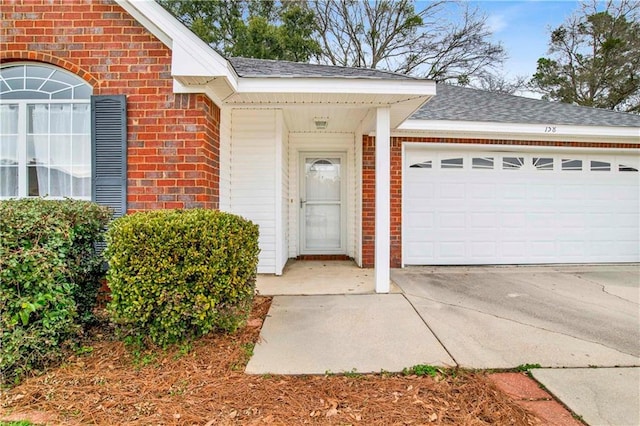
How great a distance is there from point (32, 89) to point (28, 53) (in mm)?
402

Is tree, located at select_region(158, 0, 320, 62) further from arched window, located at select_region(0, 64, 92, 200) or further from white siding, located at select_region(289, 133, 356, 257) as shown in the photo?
arched window, located at select_region(0, 64, 92, 200)

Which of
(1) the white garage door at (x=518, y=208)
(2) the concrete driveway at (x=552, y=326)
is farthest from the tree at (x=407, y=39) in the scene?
(2) the concrete driveway at (x=552, y=326)

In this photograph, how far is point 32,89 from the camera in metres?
4.06

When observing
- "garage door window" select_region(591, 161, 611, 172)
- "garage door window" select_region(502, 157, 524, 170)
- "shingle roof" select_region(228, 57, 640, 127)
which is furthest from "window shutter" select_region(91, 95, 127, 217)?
"garage door window" select_region(591, 161, 611, 172)

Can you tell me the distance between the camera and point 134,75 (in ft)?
13.2

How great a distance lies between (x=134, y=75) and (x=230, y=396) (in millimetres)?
3745

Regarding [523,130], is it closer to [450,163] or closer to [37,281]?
[450,163]

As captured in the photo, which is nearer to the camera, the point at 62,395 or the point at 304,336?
the point at 62,395

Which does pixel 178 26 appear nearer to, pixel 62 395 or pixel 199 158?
pixel 199 158

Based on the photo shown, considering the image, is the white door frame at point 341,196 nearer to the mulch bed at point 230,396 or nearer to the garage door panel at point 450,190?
the garage door panel at point 450,190

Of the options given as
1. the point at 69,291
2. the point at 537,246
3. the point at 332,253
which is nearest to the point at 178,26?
the point at 69,291

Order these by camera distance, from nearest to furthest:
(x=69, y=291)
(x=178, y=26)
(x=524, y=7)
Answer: (x=69, y=291) < (x=178, y=26) < (x=524, y=7)

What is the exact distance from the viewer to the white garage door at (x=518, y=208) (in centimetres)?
668

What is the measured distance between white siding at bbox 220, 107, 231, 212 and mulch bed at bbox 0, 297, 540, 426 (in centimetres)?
277
